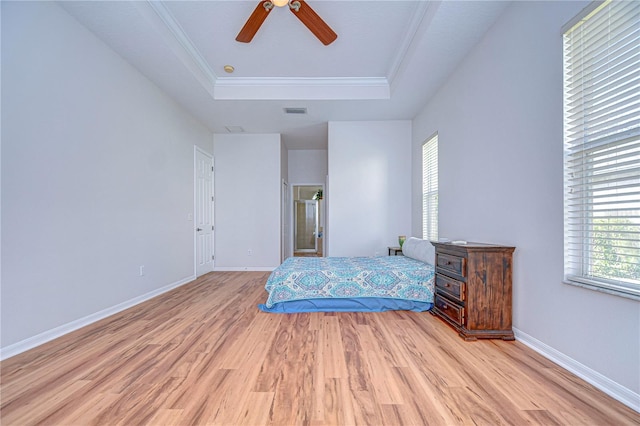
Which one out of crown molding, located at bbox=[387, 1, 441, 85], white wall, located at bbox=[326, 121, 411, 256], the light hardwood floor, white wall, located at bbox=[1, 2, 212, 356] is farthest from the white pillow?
white wall, located at bbox=[1, 2, 212, 356]

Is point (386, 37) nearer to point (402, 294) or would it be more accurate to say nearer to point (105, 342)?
point (402, 294)

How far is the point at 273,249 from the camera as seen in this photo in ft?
18.0

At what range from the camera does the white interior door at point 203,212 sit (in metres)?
4.75

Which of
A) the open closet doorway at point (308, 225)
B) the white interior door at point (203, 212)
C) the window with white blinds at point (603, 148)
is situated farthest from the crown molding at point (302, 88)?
the open closet doorway at point (308, 225)

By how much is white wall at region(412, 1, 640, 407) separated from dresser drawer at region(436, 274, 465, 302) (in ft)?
1.38

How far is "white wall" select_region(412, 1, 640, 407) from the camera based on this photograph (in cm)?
146

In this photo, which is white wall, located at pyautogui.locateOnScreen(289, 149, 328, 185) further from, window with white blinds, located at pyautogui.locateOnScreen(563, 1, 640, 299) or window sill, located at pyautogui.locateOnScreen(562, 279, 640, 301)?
window sill, located at pyautogui.locateOnScreen(562, 279, 640, 301)

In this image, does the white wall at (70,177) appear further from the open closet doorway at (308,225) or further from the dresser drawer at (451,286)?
the open closet doorway at (308,225)

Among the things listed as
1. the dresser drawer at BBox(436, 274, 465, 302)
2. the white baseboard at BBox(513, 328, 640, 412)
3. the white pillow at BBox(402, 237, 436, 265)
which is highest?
the white pillow at BBox(402, 237, 436, 265)

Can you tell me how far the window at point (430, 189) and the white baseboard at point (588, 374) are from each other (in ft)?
6.53

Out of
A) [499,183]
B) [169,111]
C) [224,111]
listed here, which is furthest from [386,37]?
[169,111]

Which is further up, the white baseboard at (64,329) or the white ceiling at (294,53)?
the white ceiling at (294,53)

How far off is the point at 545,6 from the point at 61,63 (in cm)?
392

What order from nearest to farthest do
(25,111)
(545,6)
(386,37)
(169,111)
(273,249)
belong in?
(545,6) < (25,111) < (386,37) < (169,111) < (273,249)
